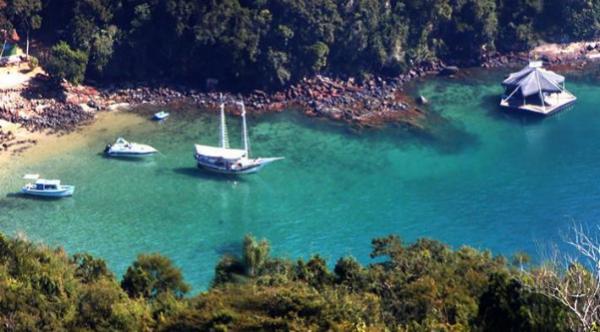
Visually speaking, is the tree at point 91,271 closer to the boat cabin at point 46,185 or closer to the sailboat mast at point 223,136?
the boat cabin at point 46,185

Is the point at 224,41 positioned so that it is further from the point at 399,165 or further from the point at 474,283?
the point at 474,283

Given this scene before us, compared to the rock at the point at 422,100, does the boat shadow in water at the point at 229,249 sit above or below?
below

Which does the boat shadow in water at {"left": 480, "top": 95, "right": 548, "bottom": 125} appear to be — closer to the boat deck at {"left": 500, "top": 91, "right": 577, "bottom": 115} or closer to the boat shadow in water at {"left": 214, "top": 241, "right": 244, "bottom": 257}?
the boat deck at {"left": 500, "top": 91, "right": 577, "bottom": 115}

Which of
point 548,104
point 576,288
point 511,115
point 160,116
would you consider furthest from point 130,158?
point 576,288

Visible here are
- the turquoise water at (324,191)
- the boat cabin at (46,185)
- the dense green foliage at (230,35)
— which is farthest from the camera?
the dense green foliage at (230,35)

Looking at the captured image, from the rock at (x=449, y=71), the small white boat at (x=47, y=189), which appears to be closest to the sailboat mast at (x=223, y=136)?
the small white boat at (x=47, y=189)

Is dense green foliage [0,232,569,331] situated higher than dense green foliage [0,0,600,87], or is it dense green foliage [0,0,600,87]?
dense green foliage [0,0,600,87]

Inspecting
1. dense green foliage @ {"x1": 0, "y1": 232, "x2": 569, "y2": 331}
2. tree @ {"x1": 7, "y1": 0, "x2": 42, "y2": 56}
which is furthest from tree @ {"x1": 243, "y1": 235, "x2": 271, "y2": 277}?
tree @ {"x1": 7, "y1": 0, "x2": 42, "y2": 56}
